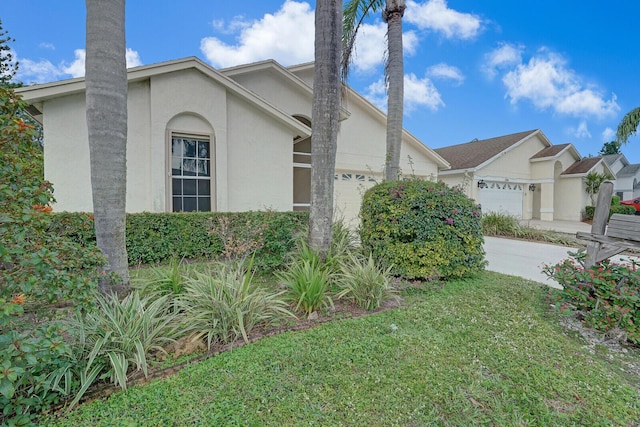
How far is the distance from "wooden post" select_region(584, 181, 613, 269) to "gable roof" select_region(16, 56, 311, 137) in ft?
24.3

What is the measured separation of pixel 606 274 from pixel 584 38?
1661cm

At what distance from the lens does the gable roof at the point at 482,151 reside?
18370 millimetres

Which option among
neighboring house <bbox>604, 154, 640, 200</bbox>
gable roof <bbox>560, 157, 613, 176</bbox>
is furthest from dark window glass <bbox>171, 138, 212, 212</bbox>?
neighboring house <bbox>604, 154, 640, 200</bbox>

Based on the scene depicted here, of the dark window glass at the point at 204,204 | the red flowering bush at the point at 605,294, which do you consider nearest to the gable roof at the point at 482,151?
the red flowering bush at the point at 605,294

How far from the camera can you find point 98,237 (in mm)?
3602

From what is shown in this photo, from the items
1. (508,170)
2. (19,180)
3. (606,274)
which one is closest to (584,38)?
(508,170)

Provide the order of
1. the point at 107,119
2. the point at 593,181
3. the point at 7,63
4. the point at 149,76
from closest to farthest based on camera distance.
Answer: the point at 107,119 → the point at 149,76 → the point at 7,63 → the point at 593,181

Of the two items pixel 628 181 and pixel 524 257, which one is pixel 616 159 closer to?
pixel 628 181

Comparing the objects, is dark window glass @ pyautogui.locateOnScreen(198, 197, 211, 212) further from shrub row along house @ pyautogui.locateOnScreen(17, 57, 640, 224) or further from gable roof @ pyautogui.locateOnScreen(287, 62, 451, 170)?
gable roof @ pyautogui.locateOnScreen(287, 62, 451, 170)

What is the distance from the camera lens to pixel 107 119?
351cm

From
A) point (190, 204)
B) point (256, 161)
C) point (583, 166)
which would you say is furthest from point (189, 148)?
point (583, 166)

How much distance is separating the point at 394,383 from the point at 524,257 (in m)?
8.17

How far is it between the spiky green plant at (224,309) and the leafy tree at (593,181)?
81.2 ft

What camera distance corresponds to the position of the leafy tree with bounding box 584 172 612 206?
1941 cm
